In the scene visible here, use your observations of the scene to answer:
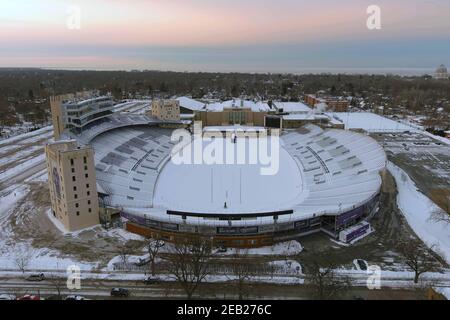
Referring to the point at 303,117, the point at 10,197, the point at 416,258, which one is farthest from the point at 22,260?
the point at 303,117

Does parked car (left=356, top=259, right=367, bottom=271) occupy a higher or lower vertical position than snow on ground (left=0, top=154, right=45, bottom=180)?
lower

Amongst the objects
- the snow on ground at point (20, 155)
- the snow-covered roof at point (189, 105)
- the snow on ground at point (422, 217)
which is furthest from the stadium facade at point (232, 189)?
the snow-covered roof at point (189, 105)

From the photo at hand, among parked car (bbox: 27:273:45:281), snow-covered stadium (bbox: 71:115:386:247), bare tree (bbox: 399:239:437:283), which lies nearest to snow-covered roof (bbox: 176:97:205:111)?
snow-covered stadium (bbox: 71:115:386:247)

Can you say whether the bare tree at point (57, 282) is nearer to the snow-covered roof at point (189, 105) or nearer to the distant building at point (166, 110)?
the distant building at point (166, 110)

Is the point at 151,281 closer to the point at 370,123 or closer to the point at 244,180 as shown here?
the point at 244,180

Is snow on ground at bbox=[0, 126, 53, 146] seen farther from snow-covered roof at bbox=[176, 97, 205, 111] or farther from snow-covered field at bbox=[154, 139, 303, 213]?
snow-covered field at bbox=[154, 139, 303, 213]
